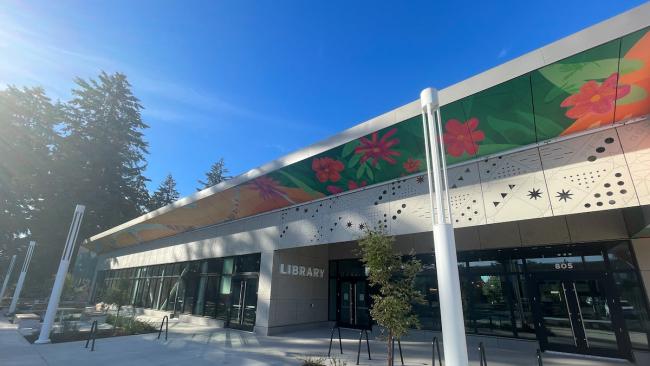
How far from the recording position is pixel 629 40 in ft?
18.2

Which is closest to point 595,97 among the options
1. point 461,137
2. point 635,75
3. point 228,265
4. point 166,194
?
point 635,75

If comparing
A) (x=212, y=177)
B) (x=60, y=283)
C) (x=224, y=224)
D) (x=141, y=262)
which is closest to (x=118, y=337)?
(x=60, y=283)

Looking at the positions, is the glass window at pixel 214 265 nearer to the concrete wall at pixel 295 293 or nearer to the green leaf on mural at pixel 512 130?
the concrete wall at pixel 295 293

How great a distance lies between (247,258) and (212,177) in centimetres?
4779

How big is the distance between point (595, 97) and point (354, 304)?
1181cm

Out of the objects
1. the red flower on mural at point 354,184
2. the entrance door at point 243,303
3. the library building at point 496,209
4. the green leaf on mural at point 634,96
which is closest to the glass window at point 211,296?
the library building at point 496,209

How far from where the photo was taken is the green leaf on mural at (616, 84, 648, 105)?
6361mm

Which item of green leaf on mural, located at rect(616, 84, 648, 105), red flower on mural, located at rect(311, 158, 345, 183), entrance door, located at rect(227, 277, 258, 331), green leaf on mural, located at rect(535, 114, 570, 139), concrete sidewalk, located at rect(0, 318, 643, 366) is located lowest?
concrete sidewalk, located at rect(0, 318, 643, 366)

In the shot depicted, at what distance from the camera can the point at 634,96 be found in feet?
21.3

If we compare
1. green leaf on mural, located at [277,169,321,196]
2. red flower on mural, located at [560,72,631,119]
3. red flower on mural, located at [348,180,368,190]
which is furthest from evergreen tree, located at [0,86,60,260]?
red flower on mural, located at [560,72,631,119]

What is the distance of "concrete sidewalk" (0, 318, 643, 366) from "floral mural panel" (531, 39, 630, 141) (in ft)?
20.3

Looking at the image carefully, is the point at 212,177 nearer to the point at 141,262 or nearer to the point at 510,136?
the point at 141,262

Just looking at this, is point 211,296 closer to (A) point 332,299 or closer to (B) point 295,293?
(B) point 295,293

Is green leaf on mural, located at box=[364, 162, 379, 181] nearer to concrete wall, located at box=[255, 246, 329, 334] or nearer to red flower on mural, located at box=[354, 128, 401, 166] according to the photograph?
red flower on mural, located at box=[354, 128, 401, 166]
